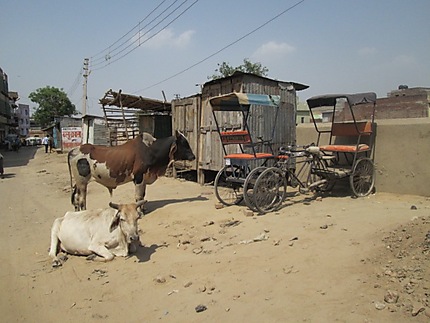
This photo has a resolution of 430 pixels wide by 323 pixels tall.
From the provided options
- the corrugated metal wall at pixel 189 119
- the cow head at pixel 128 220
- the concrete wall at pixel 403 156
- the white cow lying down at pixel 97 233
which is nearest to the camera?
the cow head at pixel 128 220

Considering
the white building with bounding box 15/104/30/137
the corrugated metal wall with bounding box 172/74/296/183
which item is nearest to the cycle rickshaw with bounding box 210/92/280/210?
the corrugated metal wall with bounding box 172/74/296/183

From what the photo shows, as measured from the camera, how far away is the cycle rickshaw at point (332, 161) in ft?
22.7

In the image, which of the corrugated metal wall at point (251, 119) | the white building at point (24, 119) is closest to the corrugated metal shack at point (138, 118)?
the corrugated metal wall at point (251, 119)

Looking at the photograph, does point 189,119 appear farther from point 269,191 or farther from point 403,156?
point 403,156

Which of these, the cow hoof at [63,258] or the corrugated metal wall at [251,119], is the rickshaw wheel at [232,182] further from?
the cow hoof at [63,258]

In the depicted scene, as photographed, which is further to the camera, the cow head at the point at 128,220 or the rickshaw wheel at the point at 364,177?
the rickshaw wheel at the point at 364,177

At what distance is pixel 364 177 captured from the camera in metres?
8.12

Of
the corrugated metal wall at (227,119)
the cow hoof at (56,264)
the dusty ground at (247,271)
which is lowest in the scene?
the cow hoof at (56,264)

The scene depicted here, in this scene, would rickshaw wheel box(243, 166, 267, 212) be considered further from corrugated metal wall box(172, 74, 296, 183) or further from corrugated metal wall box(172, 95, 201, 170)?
corrugated metal wall box(172, 95, 201, 170)

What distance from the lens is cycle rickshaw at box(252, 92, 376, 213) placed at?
6.93 m

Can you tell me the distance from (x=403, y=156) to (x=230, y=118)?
4.73 meters

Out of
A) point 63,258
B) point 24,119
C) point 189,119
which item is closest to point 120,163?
point 63,258

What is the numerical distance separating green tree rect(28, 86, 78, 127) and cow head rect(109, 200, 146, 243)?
54.8m

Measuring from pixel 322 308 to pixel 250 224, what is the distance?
2865mm
